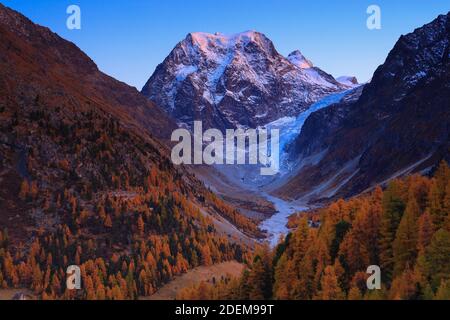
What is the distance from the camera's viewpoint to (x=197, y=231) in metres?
162

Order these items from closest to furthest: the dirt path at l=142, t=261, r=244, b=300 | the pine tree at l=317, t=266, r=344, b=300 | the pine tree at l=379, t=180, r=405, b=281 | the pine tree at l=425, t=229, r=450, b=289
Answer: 1. the pine tree at l=425, t=229, r=450, b=289
2. the pine tree at l=317, t=266, r=344, b=300
3. the pine tree at l=379, t=180, r=405, b=281
4. the dirt path at l=142, t=261, r=244, b=300

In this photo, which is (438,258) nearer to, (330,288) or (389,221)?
(330,288)

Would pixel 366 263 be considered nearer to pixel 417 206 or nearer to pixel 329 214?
pixel 417 206

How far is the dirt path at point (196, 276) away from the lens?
122500 millimetres

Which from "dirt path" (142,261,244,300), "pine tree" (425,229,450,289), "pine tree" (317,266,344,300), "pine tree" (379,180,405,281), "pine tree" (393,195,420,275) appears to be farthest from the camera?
"dirt path" (142,261,244,300)

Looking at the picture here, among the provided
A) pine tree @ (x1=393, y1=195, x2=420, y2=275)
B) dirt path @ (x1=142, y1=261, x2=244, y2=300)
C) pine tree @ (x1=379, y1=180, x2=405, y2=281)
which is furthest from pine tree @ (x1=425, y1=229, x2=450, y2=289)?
dirt path @ (x1=142, y1=261, x2=244, y2=300)

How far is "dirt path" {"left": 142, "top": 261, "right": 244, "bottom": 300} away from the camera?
122 meters

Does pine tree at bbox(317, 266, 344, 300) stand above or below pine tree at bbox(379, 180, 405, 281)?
below

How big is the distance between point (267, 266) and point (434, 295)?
32.0 metres

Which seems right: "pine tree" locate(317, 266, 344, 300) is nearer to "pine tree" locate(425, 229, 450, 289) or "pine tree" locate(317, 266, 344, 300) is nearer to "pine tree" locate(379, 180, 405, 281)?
"pine tree" locate(379, 180, 405, 281)

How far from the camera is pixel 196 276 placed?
13550 centimetres

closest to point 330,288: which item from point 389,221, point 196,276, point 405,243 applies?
point 405,243

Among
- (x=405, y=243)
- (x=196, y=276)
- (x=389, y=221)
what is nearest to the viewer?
(x=405, y=243)
